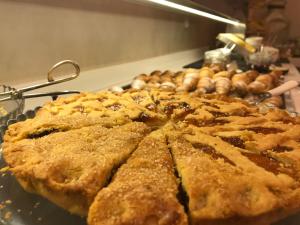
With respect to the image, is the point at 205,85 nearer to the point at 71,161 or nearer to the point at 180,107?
the point at 180,107

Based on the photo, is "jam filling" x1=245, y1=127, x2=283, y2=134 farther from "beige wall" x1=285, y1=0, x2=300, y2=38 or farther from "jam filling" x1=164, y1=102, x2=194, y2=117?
"beige wall" x1=285, y1=0, x2=300, y2=38

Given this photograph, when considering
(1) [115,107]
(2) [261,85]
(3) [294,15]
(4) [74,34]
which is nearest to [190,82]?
(2) [261,85]

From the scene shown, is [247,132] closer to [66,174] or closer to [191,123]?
[191,123]

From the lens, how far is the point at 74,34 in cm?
158

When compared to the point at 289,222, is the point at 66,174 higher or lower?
higher

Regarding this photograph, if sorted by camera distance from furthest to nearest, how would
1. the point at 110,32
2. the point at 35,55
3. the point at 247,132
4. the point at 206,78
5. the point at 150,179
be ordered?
the point at 110,32 → the point at 206,78 → the point at 35,55 → the point at 247,132 → the point at 150,179

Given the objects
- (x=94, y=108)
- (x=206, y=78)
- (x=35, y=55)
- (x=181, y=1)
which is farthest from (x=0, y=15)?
(x=206, y=78)

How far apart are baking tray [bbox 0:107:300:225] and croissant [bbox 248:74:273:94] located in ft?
3.61

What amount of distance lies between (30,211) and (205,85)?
46.4 inches

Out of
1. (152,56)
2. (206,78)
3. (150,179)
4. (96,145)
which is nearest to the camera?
(150,179)

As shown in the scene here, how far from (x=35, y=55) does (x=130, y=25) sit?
2.90ft

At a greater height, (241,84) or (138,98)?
(138,98)

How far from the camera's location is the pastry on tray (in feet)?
1.53

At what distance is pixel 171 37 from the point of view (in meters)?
2.93
